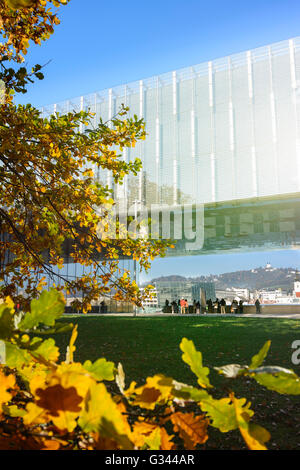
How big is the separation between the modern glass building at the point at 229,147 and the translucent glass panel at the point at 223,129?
0.07 metres

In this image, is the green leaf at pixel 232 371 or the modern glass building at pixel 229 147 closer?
the green leaf at pixel 232 371

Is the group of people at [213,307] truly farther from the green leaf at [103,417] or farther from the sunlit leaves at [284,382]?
the green leaf at [103,417]

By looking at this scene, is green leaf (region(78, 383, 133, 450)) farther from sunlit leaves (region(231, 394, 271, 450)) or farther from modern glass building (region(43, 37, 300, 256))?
modern glass building (region(43, 37, 300, 256))

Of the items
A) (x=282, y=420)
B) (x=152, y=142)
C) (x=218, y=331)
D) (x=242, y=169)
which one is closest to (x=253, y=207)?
(x=242, y=169)

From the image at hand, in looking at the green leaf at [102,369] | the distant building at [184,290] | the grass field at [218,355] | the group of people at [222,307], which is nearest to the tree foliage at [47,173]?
the grass field at [218,355]

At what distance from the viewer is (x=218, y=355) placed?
801 centimetres

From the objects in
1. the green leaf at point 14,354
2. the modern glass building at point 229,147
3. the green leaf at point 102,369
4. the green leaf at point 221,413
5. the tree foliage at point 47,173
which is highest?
the modern glass building at point 229,147

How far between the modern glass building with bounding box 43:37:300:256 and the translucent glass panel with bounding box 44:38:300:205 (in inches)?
2.9

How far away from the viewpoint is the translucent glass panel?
77.2 feet

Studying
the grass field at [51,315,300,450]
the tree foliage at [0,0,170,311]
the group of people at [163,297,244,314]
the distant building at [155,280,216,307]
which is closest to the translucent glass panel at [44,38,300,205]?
the group of people at [163,297,244,314]

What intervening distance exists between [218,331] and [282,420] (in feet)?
25.3

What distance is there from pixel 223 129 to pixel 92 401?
2744cm

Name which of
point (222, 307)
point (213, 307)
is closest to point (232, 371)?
point (222, 307)

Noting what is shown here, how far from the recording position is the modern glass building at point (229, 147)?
2327 cm
